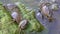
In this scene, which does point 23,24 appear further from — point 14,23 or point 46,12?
point 46,12

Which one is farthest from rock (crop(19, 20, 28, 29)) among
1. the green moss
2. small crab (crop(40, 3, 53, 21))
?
small crab (crop(40, 3, 53, 21))

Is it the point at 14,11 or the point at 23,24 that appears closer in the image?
the point at 23,24

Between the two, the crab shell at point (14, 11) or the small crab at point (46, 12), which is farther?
the small crab at point (46, 12)

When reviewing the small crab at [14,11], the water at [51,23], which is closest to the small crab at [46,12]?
the water at [51,23]

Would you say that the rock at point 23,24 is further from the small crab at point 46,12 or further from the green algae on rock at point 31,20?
the small crab at point 46,12

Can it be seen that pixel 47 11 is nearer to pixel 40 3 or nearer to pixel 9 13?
pixel 40 3

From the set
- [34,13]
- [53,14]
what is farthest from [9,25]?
[53,14]

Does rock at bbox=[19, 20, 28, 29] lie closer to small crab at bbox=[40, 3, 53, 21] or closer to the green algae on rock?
the green algae on rock

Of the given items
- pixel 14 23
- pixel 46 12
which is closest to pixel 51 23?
pixel 46 12
